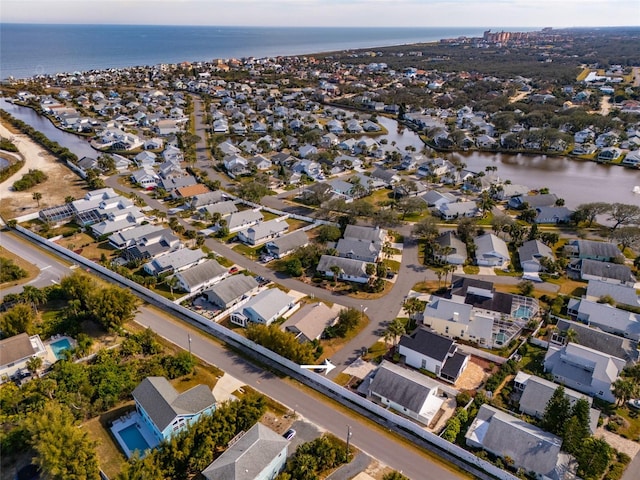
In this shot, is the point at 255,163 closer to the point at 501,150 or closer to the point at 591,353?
the point at 501,150

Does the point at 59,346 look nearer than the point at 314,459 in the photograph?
No

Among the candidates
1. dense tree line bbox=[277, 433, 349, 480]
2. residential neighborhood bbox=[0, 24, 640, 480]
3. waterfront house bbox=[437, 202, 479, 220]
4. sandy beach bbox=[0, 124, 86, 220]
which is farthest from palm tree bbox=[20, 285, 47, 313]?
waterfront house bbox=[437, 202, 479, 220]

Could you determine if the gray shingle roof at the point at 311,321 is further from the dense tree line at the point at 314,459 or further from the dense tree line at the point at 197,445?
the dense tree line at the point at 314,459

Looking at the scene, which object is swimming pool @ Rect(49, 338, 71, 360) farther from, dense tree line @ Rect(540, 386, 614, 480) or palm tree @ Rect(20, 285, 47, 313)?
dense tree line @ Rect(540, 386, 614, 480)

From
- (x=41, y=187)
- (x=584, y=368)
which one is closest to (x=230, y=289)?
(x=584, y=368)

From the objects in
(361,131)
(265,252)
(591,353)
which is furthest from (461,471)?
(361,131)

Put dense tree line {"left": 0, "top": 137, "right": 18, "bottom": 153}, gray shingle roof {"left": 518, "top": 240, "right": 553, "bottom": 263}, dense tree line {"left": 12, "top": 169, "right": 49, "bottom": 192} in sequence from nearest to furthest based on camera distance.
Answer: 1. gray shingle roof {"left": 518, "top": 240, "right": 553, "bottom": 263}
2. dense tree line {"left": 12, "top": 169, "right": 49, "bottom": 192}
3. dense tree line {"left": 0, "top": 137, "right": 18, "bottom": 153}

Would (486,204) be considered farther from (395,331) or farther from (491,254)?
(395,331)
